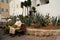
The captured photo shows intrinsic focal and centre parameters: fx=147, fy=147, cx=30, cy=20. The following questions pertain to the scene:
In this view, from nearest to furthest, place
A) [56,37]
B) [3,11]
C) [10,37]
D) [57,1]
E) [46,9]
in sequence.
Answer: [56,37] < [10,37] < [57,1] < [46,9] < [3,11]

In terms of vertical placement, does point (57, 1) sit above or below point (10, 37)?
above

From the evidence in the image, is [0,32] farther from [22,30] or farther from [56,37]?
[56,37]

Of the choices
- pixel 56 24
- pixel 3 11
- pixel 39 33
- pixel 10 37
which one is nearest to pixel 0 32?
pixel 10 37

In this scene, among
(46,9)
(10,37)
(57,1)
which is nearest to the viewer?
(10,37)

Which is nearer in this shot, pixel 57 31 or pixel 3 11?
pixel 57 31

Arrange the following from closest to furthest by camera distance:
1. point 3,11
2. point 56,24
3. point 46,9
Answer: point 56,24
point 46,9
point 3,11

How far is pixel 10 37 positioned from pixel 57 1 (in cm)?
560

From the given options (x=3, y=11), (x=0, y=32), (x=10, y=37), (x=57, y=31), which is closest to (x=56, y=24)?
(x=57, y=31)

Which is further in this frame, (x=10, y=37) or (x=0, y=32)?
(x=0, y=32)

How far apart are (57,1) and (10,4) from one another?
1634 centimetres

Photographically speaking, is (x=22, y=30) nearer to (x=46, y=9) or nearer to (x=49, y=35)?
(x=49, y=35)

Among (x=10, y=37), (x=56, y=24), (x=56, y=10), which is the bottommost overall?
(x=10, y=37)

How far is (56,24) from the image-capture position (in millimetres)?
11547

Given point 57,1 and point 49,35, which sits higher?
point 57,1
